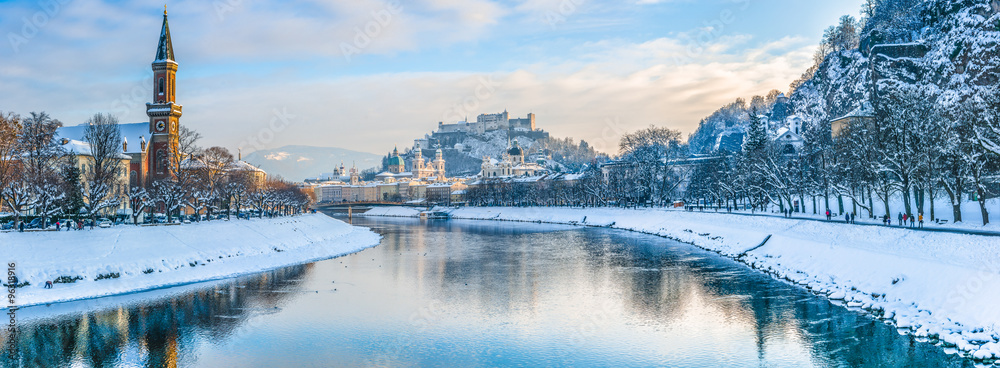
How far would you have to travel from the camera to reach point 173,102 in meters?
68.9

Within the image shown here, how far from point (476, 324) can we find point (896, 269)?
16.4 metres

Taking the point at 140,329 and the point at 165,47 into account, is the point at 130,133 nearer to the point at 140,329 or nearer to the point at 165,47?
the point at 165,47

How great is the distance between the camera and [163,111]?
68.2 meters

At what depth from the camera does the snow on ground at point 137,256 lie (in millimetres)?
27969

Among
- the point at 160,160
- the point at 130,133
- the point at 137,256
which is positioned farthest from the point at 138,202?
the point at 130,133

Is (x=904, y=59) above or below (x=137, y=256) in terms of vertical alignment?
above

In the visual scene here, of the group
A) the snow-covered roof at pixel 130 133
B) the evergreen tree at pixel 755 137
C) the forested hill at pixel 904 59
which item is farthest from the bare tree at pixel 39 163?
the evergreen tree at pixel 755 137

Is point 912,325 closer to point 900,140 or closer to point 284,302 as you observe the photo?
point 900,140

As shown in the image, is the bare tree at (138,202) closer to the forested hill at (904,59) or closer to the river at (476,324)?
the river at (476,324)

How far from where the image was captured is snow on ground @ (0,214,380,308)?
27969 millimetres

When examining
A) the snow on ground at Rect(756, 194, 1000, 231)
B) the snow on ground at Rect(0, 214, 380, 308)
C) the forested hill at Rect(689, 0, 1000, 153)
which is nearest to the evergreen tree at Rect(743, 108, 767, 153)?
the forested hill at Rect(689, 0, 1000, 153)

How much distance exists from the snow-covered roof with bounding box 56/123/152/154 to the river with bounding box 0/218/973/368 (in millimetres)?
48027

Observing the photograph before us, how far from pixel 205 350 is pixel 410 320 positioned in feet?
22.9

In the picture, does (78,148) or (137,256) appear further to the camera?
(78,148)
